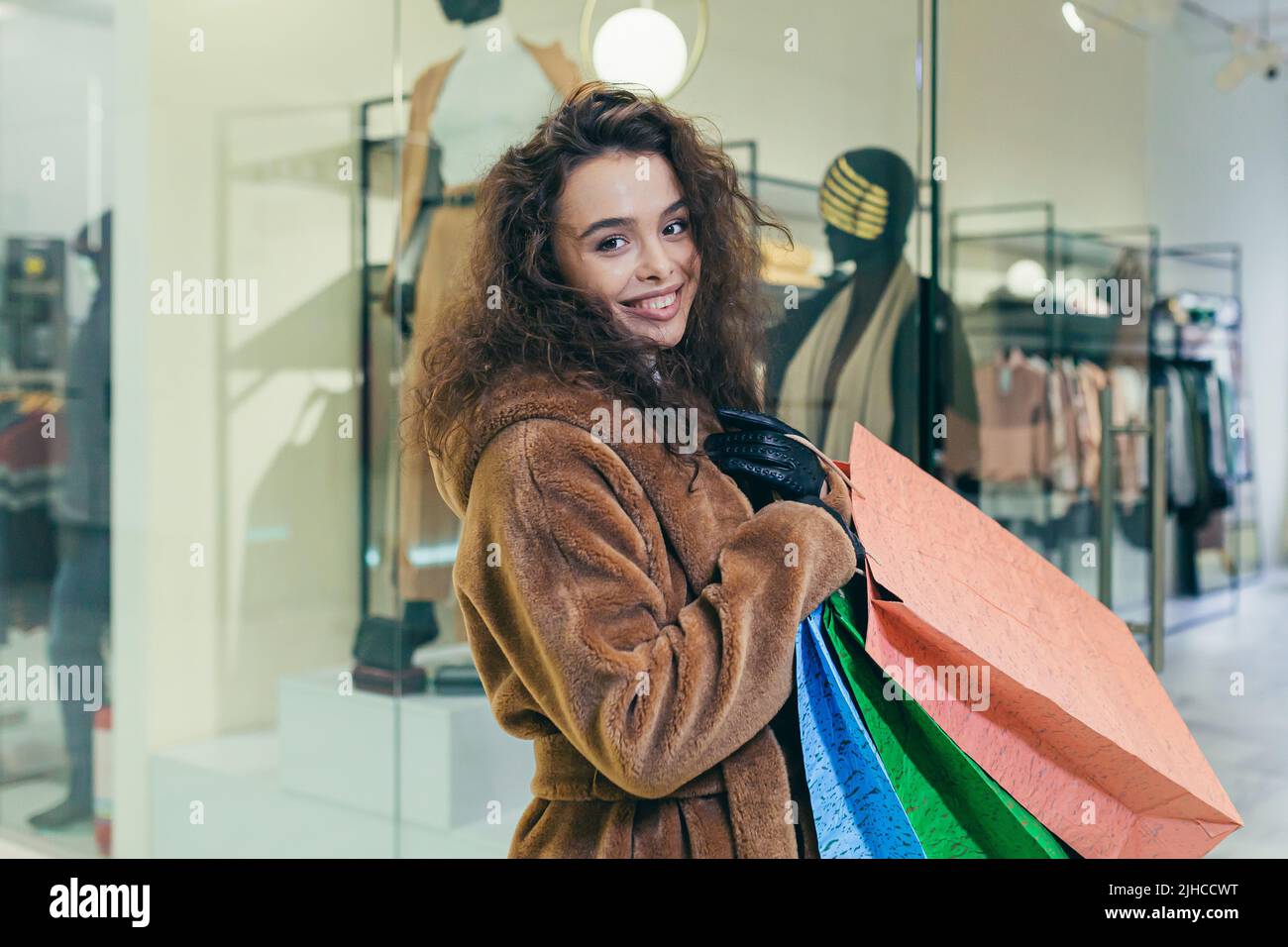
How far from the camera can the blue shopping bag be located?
129cm

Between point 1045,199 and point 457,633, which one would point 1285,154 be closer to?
point 1045,199

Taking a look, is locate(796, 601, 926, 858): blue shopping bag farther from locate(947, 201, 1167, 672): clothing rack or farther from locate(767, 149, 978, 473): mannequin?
locate(947, 201, 1167, 672): clothing rack

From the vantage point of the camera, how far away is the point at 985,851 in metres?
1.35

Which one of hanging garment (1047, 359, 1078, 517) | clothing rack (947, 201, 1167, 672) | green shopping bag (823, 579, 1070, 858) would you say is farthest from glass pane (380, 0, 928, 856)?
green shopping bag (823, 579, 1070, 858)

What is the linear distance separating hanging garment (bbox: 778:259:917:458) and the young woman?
603mm

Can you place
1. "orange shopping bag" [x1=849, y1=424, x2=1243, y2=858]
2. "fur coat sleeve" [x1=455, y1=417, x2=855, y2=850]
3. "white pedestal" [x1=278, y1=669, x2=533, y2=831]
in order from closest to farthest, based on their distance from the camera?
1. "fur coat sleeve" [x1=455, y1=417, x2=855, y2=850]
2. "orange shopping bag" [x1=849, y1=424, x2=1243, y2=858]
3. "white pedestal" [x1=278, y1=669, x2=533, y2=831]

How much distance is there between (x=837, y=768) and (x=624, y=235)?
626 mm

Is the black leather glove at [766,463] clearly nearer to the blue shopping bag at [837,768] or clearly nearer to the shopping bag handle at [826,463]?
the shopping bag handle at [826,463]

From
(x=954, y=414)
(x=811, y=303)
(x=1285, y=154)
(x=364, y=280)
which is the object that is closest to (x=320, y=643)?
(x=364, y=280)

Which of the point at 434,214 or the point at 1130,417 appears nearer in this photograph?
the point at 1130,417

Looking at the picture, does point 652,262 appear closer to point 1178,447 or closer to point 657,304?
point 657,304

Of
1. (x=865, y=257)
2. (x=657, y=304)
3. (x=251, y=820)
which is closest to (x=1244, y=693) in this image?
(x=865, y=257)

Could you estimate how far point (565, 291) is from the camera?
1.38 metres
